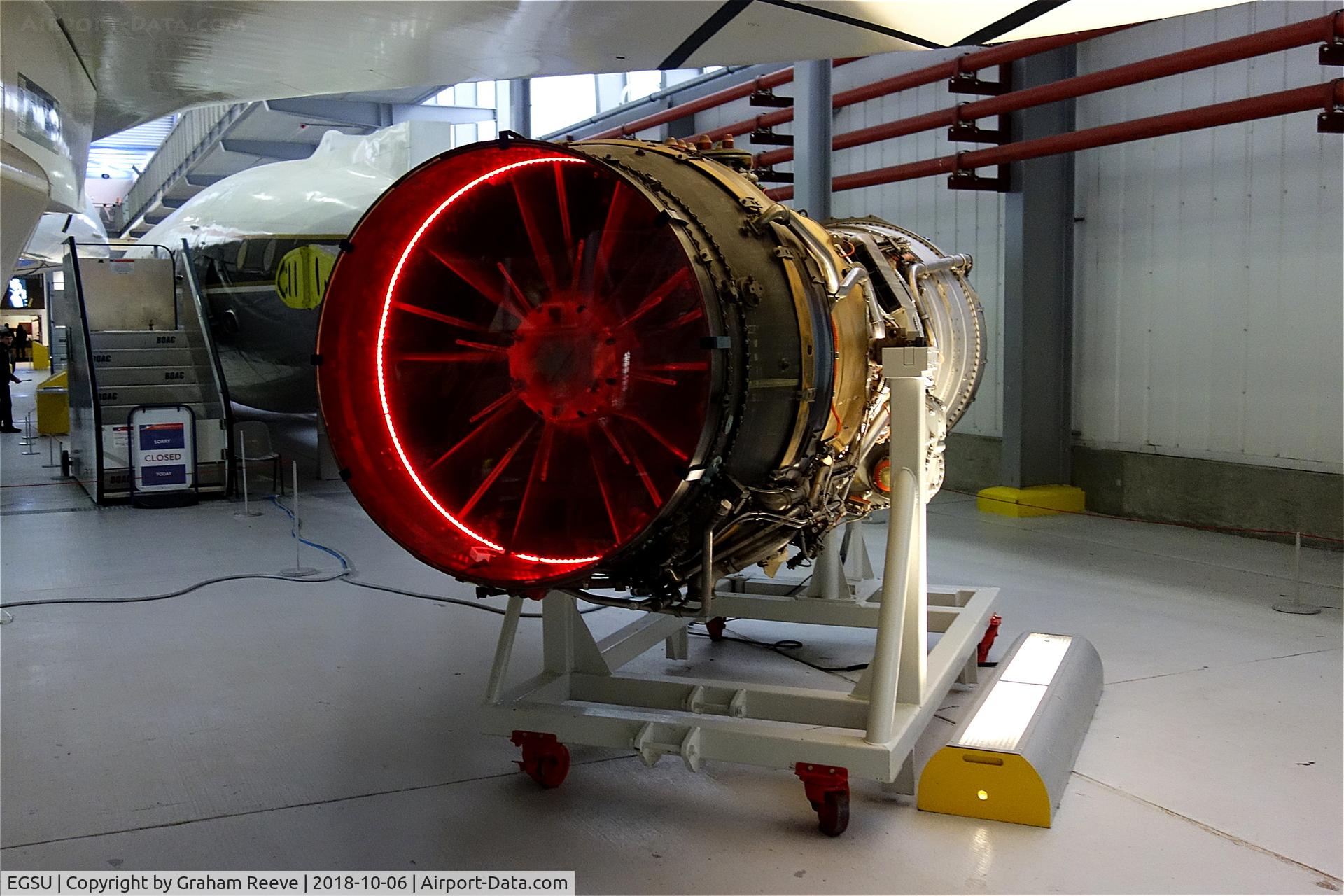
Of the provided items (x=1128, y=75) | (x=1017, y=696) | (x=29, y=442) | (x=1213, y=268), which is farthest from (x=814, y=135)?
(x=29, y=442)

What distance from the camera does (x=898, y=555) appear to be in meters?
2.96

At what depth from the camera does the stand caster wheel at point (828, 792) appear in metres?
2.83

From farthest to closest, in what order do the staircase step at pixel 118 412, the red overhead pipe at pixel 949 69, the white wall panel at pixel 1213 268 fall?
the staircase step at pixel 118 412
the red overhead pipe at pixel 949 69
the white wall panel at pixel 1213 268

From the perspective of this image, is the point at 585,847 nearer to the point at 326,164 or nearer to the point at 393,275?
the point at 393,275

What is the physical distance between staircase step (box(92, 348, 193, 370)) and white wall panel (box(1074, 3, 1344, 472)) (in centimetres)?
694

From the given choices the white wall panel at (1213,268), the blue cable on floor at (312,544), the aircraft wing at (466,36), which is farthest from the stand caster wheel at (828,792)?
the white wall panel at (1213,268)

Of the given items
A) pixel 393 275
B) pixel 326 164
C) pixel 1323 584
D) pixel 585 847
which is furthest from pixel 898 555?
pixel 326 164

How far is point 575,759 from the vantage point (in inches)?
134

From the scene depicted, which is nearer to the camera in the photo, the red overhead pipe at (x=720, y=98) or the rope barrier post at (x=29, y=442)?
the red overhead pipe at (x=720, y=98)

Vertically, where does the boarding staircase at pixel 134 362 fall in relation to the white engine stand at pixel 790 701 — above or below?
above

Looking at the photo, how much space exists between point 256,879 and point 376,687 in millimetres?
1454

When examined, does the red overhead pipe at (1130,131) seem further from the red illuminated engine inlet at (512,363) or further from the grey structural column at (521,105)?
the grey structural column at (521,105)

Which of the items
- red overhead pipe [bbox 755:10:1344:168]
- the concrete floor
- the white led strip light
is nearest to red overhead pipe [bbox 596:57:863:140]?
red overhead pipe [bbox 755:10:1344:168]

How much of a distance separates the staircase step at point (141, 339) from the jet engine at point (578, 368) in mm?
6958
